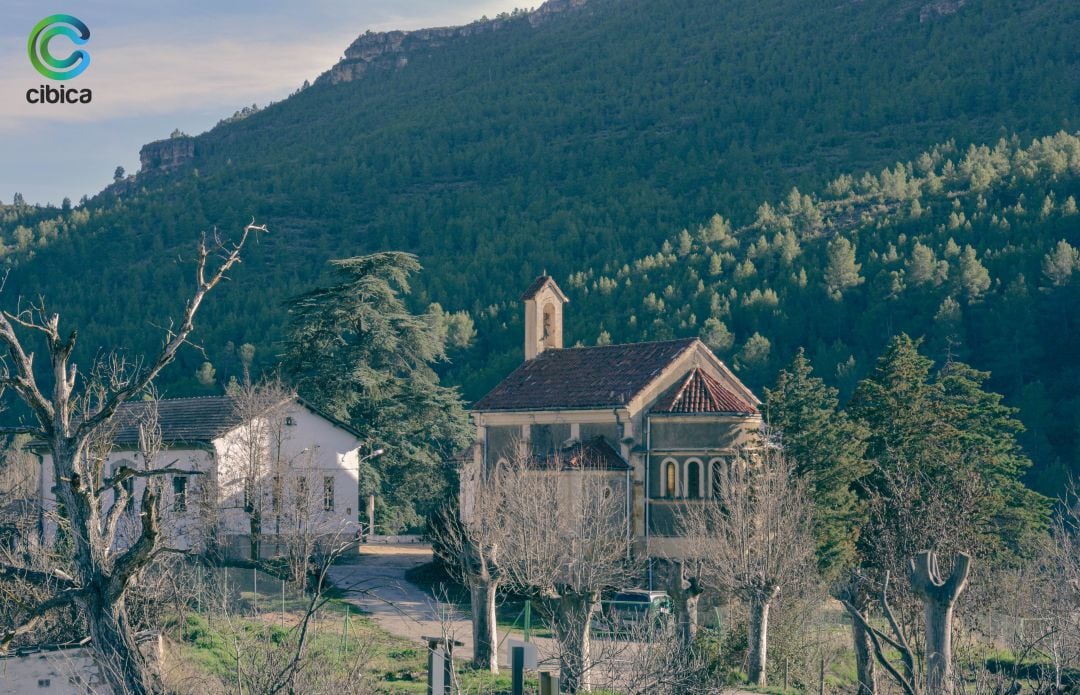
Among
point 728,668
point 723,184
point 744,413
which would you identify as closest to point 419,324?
point 744,413

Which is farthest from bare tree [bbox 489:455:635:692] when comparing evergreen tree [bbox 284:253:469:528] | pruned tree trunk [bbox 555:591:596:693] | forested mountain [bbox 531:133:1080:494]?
forested mountain [bbox 531:133:1080:494]

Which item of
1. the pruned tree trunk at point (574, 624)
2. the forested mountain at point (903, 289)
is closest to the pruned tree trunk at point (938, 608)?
the pruned tree trunk at point (574, 624)

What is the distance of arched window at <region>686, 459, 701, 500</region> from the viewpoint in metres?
44.5

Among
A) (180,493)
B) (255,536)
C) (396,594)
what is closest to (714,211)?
(255,536)

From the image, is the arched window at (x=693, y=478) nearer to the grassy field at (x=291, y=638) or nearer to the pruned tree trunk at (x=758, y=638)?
the grassy field at (x=291, y=638)

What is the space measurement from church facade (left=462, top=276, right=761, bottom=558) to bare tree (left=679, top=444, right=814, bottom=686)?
2082 millimetres

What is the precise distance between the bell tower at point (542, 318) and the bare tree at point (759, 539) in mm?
12764

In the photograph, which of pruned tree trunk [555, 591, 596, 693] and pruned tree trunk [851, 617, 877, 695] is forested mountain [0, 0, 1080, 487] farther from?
pruned tree trunk [851, 617, 877, 695]

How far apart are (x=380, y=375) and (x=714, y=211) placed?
8277 centimetres

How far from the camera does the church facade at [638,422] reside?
147ft

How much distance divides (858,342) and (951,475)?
1744 inches

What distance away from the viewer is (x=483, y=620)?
106ft

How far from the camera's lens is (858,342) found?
87.2 metres

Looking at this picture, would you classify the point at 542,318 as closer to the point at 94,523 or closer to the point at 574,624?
the point at 574,624
